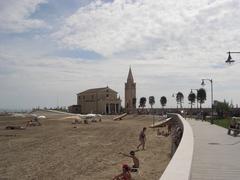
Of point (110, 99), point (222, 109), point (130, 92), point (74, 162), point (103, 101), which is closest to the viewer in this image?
point (74, 162)

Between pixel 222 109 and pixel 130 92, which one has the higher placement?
pixel 130 92

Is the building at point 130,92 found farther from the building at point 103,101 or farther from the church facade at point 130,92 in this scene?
the building at point 103,101

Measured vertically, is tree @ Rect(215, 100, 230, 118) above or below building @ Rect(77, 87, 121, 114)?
below

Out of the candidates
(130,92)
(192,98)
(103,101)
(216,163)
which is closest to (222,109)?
(216,163)

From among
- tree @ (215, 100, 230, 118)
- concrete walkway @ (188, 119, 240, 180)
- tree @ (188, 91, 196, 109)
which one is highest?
tree @ (188, 91, 196, 109)

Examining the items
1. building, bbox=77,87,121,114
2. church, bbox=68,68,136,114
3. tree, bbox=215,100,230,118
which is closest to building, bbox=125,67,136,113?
church, bbox=68,68,136,114

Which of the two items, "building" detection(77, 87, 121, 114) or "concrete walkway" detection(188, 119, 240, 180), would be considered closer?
"concrete walkway" detection(188, 119, 240, 180)

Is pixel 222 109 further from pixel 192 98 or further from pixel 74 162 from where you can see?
pixel 192 98

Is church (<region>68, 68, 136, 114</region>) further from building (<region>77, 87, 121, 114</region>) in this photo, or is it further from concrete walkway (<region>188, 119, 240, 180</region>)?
concrete walkway (<region>188, 119, 240, 180</region>)

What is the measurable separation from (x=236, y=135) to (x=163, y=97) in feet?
360

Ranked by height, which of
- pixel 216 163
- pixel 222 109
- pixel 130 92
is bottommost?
pixel 216 163

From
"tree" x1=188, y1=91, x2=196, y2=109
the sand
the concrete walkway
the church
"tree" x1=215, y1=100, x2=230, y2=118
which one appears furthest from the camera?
the church

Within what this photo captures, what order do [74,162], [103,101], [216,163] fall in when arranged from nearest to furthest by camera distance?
[216,163] → [74,162] → [103,101]

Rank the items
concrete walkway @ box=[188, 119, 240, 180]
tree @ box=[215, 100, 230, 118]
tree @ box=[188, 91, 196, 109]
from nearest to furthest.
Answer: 1. concrete walkway @ box=[188, 119, 240, 180]
2. tree @ box=[215, 100, 230, 118]
3. tree @ box=[188, 91, 196, 109]
